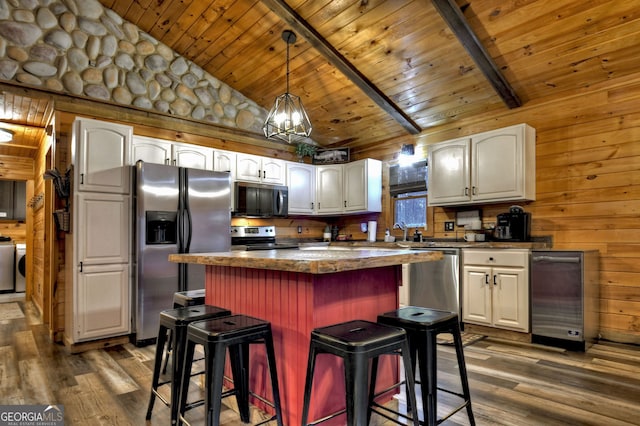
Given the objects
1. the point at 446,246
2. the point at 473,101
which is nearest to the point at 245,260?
the point at 446,246

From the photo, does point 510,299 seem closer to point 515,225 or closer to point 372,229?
point 515,225

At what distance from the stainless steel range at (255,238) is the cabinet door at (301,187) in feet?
1.64

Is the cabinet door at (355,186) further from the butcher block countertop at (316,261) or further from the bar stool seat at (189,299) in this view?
the butcher block countertop at (316,261)

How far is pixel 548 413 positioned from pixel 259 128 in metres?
4.66

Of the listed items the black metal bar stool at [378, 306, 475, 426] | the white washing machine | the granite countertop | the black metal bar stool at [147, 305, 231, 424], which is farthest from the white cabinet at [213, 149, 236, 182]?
the white washing machine

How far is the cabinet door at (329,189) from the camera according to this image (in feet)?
18.9

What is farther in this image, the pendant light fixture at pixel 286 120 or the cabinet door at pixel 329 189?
the cabinet door at pixel 329 189

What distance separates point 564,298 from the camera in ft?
11.0

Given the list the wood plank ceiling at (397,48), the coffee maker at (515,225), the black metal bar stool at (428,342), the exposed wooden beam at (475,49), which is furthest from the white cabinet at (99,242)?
the coffee maker at (515,225)

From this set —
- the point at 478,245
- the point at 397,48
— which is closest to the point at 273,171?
the point at 397,48

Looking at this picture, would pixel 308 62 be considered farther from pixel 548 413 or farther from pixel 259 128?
pixel 548 413

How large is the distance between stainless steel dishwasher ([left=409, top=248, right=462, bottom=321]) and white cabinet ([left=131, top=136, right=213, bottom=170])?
282cm

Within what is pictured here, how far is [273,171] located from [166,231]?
6.45 feet

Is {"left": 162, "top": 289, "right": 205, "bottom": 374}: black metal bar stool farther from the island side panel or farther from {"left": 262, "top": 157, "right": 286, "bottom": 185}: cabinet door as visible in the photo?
{"left": 262, "top": 157, "right": 286, "bottom": 185}: cabinet door
